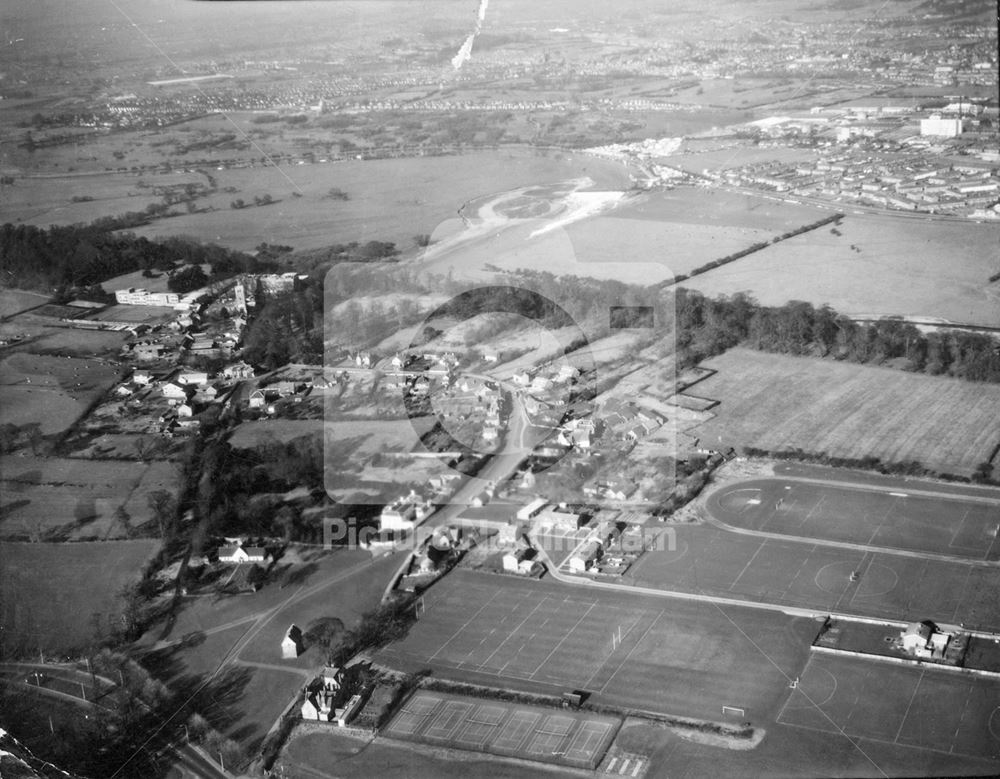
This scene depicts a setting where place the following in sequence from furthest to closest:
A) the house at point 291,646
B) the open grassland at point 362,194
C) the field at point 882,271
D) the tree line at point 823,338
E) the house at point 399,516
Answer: the open grassland at point 362,194 < the field at point 882,271 < the tree line at point 823,338 < the house at point 399,516 < the house at point 291,646

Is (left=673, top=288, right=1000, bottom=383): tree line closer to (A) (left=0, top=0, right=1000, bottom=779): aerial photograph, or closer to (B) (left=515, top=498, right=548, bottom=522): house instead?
(A) (left=0, top=0, right=1000, bottom=779): aerial photograph

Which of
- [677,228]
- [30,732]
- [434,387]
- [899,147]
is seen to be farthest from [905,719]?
[899,147]

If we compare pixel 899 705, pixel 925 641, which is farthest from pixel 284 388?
pixel 899 705

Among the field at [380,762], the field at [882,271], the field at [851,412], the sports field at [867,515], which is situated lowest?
the field at [380,762]

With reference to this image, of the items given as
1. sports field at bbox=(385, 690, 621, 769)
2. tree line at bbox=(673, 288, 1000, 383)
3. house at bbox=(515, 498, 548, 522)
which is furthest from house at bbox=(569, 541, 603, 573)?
tree line at bbox=(673, 288, 1000, 383)

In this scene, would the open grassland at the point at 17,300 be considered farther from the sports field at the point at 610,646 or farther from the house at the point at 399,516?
the sports field at the point at 610,646

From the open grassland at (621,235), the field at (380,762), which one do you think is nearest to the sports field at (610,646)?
the field at (380,762)

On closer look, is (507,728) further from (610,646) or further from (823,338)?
(823,338)
